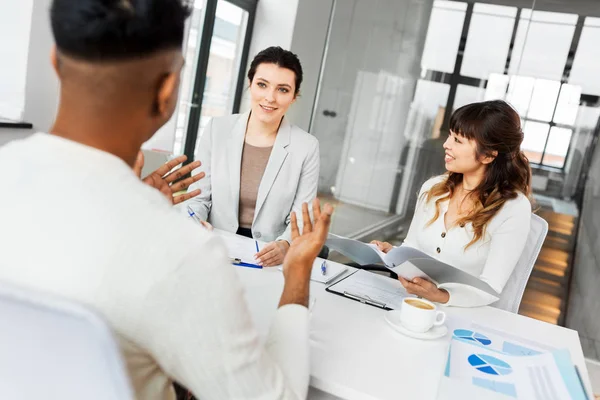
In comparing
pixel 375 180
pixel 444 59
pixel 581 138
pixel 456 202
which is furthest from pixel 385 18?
pixel 456 202

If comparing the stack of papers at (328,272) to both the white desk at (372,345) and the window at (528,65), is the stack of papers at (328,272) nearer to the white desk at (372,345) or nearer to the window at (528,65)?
the white desk at (372,345)

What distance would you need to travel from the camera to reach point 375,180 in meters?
3.87

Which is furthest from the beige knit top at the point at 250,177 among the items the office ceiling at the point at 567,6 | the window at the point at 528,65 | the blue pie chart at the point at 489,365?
the office ceiling at the point at 567,6

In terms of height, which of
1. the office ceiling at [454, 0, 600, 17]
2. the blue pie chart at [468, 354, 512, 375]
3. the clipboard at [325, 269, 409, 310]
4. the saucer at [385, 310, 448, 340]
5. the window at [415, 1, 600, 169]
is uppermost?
the office ceiling at [454, 0, 600, 17]

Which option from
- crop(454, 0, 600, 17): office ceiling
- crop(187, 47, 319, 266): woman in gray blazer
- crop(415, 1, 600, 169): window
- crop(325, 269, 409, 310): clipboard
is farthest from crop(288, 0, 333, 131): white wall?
crop(325, 269, 409, 310): clipboard

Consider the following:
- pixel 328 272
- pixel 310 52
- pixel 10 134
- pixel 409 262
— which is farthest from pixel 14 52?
pixel 409 262

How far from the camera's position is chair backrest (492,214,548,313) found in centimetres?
186

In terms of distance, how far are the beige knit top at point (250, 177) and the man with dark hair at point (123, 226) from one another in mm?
1542

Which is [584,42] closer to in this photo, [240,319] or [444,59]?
[444,59]

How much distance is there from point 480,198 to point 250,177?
0.97 metres

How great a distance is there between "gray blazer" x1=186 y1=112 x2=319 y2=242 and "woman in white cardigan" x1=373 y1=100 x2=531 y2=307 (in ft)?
1.66

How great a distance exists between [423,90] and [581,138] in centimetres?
107

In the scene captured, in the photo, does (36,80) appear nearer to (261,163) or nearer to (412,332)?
(261,163)

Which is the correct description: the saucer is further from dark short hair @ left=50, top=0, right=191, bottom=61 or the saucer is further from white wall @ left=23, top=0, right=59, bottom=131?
white wall @ left=23, top=0, right=59, bottom=131
